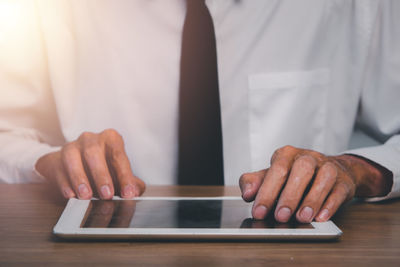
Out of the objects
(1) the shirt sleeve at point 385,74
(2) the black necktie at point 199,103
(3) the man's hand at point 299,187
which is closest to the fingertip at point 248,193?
(3) the man's hand at point 299,187

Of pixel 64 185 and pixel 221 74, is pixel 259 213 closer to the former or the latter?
pixel 64 185

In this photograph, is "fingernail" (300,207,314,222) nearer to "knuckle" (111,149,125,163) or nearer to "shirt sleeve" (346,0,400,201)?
"knuckle" (111,149,125,163)

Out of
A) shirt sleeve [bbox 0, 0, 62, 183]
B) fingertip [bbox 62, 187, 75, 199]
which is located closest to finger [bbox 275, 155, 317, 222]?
fingertip [bbox 62, 187, 75, 199]

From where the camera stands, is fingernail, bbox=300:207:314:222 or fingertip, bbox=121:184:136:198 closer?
fingernail, bbox=300:207:314:222

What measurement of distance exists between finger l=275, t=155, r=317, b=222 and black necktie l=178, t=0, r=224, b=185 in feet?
1.12

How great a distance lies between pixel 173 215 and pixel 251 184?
0.36 ft

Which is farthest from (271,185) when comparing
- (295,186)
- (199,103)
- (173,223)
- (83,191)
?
(199,103)

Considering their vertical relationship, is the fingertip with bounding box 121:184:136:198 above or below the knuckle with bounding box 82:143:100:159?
below

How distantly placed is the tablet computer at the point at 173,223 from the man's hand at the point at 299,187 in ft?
0.05

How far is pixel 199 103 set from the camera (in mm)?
861

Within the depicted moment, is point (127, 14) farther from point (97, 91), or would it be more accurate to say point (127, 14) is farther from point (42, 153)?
point (42, 153)

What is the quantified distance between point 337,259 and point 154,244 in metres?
0.18

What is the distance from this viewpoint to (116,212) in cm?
48

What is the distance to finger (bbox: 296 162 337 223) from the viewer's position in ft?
1.50
